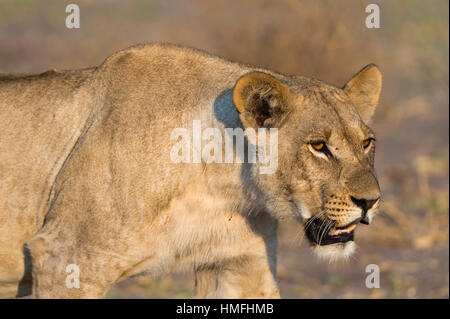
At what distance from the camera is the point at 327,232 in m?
4.49

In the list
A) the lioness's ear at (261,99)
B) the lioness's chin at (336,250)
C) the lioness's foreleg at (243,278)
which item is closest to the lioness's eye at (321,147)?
the lioness's ear at (261,99)

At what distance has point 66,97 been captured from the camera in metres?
5.00

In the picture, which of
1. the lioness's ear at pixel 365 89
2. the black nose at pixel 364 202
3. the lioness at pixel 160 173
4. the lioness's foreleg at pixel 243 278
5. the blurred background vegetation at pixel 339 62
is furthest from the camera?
the blurred background vegetation at pixel 339 62

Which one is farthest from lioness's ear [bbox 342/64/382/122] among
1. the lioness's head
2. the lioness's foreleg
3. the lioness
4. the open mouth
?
the lioness's foreleg

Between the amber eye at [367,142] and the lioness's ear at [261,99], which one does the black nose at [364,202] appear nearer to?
the amber eye at [367,142]

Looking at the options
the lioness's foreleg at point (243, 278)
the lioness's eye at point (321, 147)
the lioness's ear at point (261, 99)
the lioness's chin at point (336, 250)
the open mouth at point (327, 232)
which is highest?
the lioness's ear at point (261, 99)

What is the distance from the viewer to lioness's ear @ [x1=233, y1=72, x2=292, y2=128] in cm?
435

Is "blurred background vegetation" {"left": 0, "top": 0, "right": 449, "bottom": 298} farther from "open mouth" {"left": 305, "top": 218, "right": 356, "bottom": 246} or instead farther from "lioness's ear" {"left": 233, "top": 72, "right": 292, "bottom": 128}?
"lioness's ear" {"left": 233, "top": 72, "right": 292, "bottom": 128}

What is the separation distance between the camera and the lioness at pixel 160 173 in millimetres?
4391

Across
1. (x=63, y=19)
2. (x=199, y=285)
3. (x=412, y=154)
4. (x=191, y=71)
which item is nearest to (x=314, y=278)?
(x=199, y=285)

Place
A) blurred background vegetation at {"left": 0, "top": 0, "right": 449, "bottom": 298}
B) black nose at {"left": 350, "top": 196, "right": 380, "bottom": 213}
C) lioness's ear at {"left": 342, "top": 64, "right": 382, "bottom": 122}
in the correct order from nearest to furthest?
black nose at {"left": 350, "top": 196, "right": 380, "bottom": 213}
lioness's ear at {"left": 342, "top": 64, "right": 382, "bottom": 122}
blurred background vegetation at {"left": 0, "top": 0, "right": 449, "bottom": 298}

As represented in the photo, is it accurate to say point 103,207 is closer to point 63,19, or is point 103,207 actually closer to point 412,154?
point 412,154

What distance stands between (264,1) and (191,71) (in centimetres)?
759

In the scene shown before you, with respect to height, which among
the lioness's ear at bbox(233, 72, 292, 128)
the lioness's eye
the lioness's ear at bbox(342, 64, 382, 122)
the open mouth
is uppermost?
Answer: the lioness's ear at bbox(342, 64, 382, 122)
